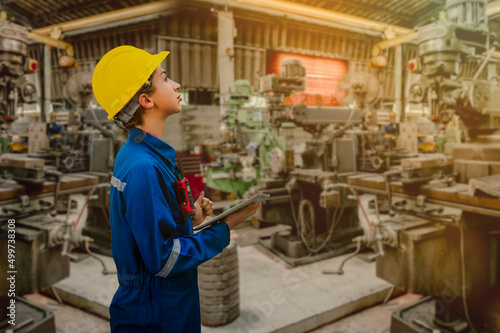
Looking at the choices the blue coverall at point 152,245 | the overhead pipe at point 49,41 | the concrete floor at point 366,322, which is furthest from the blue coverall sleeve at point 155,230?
the overhead pipe at point 49,41

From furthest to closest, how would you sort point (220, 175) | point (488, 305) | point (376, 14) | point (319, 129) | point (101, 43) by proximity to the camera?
point (376, 14), point (101, 43), point (220, 175), point (319, 129), point (488, 305)

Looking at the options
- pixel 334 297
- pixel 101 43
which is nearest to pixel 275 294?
pixel 334 297

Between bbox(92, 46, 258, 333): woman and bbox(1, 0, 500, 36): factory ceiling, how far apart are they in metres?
5.23

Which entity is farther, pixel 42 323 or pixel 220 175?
pixel 220 175

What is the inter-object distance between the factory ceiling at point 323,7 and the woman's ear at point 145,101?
5.27 m

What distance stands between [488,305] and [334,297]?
4.73 ft

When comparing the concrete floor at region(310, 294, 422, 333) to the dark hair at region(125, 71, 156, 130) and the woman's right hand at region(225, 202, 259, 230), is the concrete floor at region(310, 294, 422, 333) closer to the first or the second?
the woman's right hand at region(225, 202, 259, 230)

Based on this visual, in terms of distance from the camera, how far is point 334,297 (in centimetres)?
351

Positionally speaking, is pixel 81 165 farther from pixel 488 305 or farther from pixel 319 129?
pixel 488 305

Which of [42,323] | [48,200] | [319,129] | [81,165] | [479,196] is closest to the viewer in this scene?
[479,196]

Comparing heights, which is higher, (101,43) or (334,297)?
(101,43)

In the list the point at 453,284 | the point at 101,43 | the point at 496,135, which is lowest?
the point at 453,284

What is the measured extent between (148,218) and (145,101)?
1.47 ft

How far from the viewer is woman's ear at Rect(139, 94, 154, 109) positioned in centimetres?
118
